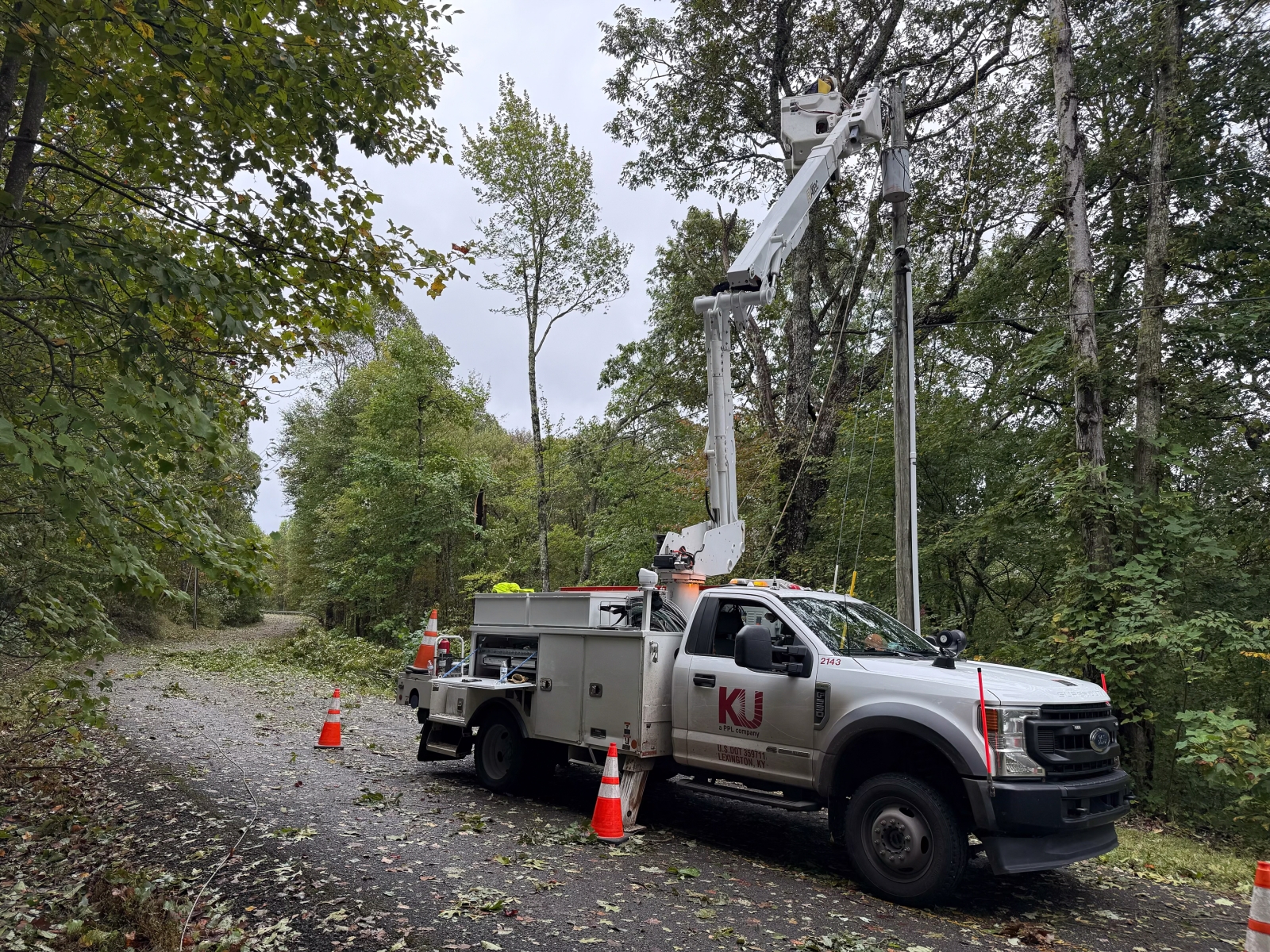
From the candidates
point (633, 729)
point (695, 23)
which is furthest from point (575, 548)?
point (633, 729)

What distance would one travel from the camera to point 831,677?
6020 millimetres

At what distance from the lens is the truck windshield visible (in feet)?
21.2

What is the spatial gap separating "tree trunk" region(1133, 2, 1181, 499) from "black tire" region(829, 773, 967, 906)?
746 cm

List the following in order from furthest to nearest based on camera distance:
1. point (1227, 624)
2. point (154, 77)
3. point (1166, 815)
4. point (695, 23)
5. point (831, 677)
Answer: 1. point (695, 23)
2. point (1166, 815)
3. point (1227, 624)
4. point (831, 677)
5. point (154, 77)

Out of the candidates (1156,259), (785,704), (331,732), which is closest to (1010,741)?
(785,704)

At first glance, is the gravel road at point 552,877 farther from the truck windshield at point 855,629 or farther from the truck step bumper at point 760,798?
the truck windshield at point 855,629

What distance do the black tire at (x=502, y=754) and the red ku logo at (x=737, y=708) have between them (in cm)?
261

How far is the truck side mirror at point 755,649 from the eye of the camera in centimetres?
605

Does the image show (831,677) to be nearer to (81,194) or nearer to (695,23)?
(81,194)

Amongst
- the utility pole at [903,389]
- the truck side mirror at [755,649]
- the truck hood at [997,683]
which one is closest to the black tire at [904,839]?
the truck hood at [997,683]

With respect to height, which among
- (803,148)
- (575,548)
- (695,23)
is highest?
(695,23)

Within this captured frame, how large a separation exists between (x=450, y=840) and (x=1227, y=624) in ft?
27.2

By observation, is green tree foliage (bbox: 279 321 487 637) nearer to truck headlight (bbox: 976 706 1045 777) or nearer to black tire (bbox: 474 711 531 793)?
black tire (bbox: 474 711 531 793)

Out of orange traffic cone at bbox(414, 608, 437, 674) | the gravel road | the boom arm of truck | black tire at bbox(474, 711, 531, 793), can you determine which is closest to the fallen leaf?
the gravel road
